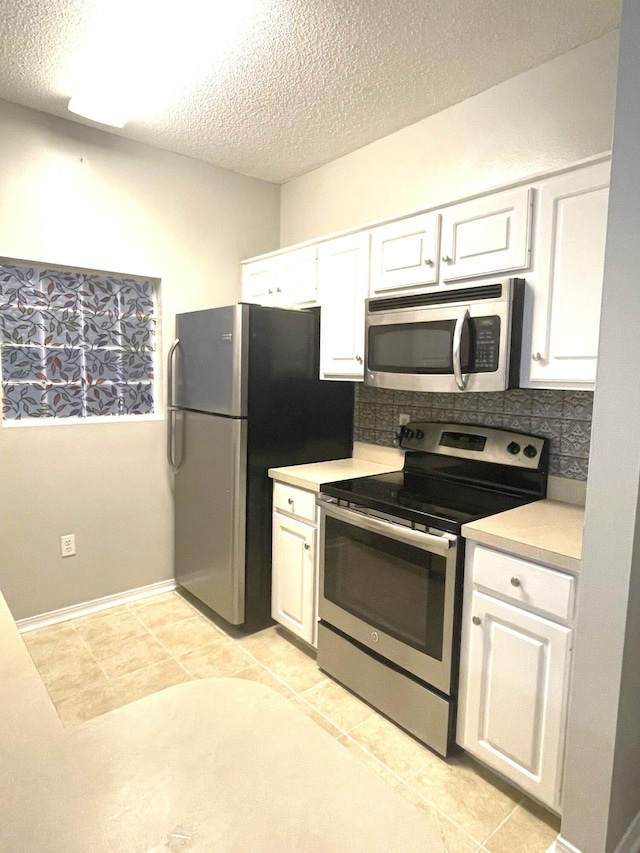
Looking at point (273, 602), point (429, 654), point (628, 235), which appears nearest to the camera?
point (628, 235)

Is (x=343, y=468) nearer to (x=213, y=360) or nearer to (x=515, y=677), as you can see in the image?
(x=213, y=360)

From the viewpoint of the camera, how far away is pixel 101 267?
283cm

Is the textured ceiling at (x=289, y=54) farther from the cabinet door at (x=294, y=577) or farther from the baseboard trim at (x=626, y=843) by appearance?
the baseboard trim at (x=626, y=843)

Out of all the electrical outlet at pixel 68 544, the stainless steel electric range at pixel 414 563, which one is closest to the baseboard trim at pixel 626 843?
the stainless steel electric range at pixel 414 563

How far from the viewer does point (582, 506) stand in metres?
2.04

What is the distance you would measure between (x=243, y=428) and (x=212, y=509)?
523 millimetres

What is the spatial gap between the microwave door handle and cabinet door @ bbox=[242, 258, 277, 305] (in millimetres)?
1343

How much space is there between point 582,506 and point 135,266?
2538mm

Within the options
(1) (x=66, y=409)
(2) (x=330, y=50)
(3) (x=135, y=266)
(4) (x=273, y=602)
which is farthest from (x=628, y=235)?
(1) (x=66, y=409)

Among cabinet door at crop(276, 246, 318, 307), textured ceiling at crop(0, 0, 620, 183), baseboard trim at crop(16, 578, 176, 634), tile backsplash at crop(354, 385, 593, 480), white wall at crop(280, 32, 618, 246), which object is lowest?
baseboard trim at crop(16, 578, 176, 634)

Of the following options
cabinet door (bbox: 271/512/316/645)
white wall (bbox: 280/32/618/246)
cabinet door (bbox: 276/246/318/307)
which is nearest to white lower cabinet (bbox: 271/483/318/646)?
cabinet door (bbox: 271/512/316/645)

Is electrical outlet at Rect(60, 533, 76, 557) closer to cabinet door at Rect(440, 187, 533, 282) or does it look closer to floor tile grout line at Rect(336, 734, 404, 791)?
floor tile grout line at Rect(336, 734, 404, 791)

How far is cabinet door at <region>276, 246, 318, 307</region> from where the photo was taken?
274 cm

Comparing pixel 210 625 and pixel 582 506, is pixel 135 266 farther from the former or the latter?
pixel 582 506
